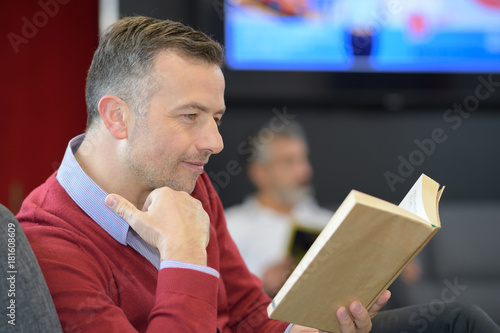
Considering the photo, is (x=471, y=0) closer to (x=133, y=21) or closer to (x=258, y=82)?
(x=258, y=82)

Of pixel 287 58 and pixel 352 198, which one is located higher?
pixel 352 198

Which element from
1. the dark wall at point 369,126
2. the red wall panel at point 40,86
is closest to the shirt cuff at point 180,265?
the dark wall at point 369,126

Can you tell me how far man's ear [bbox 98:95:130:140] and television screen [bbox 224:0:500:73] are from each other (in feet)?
5.50

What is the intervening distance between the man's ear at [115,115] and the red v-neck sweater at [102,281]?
0.16 m

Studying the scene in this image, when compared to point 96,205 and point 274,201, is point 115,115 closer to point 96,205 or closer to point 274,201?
point 96,205

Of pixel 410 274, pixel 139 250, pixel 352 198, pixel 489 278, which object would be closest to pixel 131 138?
pixel 139 250

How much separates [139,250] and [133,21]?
0.49m

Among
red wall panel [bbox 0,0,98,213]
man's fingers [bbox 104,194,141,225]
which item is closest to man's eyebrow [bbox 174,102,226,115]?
man's fingers [bbox 104,194,141,225]

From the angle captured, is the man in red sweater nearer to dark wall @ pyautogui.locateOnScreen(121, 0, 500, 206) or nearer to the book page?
the book page

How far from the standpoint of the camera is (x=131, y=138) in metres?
1.25

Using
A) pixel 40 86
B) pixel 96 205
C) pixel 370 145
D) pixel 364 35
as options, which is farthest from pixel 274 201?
pixel 96 205

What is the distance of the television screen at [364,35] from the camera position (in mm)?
2887

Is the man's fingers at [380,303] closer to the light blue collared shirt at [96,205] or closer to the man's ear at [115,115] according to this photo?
the light blue collared shirt at [96,205]

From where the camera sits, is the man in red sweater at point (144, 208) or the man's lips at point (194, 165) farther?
the man's lips at point (194, 165)
